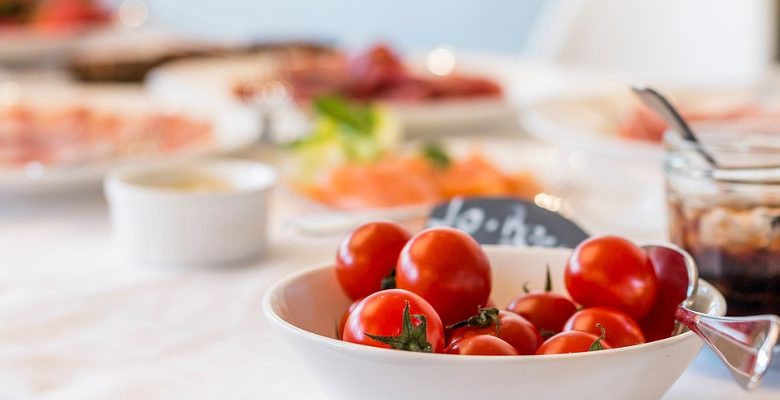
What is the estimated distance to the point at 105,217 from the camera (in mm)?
1375

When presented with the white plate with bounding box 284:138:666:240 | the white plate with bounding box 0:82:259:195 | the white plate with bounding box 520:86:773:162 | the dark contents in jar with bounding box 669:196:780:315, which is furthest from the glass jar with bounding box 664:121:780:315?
the white plate with bounding box 0:82:259:195

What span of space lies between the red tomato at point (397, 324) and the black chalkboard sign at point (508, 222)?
34 centimetres

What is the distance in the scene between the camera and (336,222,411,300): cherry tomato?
766 millimetres

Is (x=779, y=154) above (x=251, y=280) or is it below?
above

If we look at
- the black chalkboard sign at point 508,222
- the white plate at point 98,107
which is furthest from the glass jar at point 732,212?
the white plate at point 98,107

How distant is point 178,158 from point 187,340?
534 mm

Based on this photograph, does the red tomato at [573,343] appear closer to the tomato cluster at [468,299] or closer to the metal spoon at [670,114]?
the tomato cluster at [468,299]

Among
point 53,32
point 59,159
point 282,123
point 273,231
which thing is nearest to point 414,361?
point 273,231

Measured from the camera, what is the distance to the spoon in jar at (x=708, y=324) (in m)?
0.60

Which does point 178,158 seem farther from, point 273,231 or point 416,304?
point 416,304

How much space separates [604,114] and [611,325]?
3.30 ft

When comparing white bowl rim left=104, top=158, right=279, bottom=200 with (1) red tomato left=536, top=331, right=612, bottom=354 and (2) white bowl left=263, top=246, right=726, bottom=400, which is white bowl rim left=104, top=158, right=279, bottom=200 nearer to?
(2) white bowl left=263, top=246, right=726, bottom=400

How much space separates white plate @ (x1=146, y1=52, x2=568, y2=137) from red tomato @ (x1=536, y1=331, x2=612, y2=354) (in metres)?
1.09

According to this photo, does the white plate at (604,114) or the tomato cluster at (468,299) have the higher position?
the white plate at (604,114)
